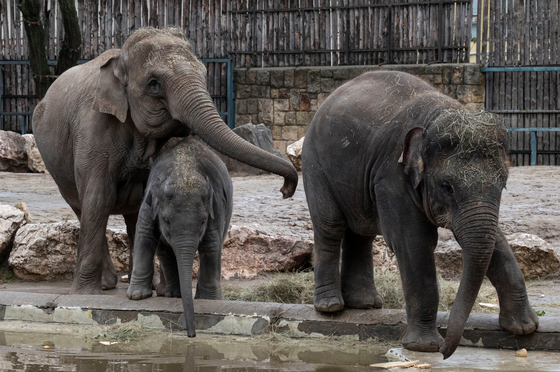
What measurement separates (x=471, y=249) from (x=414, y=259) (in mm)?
645

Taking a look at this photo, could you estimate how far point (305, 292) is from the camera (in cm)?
697

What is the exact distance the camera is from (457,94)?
54.6 ft

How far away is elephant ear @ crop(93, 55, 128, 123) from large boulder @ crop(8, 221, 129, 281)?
210 cm

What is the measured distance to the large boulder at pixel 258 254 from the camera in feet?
27.6

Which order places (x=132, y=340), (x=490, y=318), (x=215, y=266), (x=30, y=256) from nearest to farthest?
(x=490, y=318) < (x=132, y=340) < (x=215, y=266) < (x=30, y=256)

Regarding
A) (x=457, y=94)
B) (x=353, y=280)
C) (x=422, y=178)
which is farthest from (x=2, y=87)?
(x=422, y=178)

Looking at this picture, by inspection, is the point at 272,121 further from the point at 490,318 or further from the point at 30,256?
the point at 490,318

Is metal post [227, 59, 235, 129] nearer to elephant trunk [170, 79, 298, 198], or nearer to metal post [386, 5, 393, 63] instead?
metal post [386, 5, 393, 63]

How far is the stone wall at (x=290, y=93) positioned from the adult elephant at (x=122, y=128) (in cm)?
987

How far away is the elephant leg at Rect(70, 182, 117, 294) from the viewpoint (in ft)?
22.9

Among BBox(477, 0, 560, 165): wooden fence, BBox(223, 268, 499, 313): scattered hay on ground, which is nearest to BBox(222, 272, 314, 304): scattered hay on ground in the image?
BBox(223, 268, 499, 313): scattered hay on ground

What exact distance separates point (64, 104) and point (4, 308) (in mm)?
2098

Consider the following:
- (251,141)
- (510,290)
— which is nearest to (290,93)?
(251,141)

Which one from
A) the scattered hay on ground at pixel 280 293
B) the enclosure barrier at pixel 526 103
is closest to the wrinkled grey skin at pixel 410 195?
the scattered hay on ground at pixel 280 293
